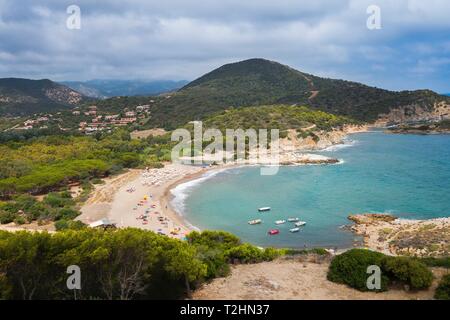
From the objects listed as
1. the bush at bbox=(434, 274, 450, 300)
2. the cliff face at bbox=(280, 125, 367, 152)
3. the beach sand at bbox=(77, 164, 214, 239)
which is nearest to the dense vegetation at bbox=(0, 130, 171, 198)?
the beach sand at bbox=(77, 164, 214, 239)

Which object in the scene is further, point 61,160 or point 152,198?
point 61,160

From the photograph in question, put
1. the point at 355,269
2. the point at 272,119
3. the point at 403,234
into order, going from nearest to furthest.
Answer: the point at 355,269 → the point at 403,234 → the point at 272,119

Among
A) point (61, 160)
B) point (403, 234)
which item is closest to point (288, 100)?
point (61, 160)

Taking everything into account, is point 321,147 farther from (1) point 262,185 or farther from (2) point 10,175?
(2) point 10,175

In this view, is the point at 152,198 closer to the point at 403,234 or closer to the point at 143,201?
the point at 143,201

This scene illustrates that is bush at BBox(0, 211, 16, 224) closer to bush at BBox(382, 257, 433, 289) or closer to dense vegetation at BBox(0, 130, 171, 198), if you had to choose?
dense vegetation at BBox(0, 130, 171, 198)

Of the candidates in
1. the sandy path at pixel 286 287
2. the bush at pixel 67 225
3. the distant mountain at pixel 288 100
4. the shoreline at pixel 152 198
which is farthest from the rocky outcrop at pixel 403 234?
the distant mountain at pixel 288 100

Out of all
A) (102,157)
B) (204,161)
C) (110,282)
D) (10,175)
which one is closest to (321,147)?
(204,161)
